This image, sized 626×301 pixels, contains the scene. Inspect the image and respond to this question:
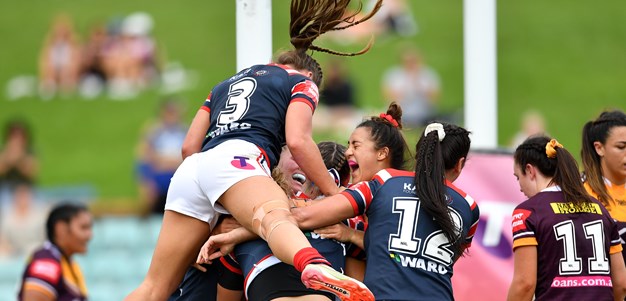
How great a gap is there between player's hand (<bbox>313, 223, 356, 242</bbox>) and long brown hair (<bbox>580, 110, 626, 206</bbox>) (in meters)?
1.44

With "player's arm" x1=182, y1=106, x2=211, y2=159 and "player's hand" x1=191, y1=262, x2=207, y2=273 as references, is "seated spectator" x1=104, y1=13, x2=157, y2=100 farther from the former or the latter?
"player's hand" x1=191, y1=262, x2=207, y2=273

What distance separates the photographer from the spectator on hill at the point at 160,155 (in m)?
14.4

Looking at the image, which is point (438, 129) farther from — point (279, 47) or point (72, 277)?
point (279, 47)

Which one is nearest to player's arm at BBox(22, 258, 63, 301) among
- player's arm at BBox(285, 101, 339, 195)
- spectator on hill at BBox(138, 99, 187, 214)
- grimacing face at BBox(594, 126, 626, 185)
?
player's arm at BBox(285, 101, 339, 195)

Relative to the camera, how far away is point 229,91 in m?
4.83

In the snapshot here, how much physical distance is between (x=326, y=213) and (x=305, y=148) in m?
0.32

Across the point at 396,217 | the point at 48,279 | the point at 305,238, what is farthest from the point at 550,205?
the point at 48,279

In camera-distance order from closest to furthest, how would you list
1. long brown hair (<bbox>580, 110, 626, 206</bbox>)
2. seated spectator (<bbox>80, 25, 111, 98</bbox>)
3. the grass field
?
long brown hair (<bbox>580, 110, 626, 206</bbox>)
seated spectator (<bbox>80, 25, 111, 98</bbox>)
the grass field

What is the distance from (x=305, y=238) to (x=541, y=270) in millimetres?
1210

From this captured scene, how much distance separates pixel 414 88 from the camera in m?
15.7

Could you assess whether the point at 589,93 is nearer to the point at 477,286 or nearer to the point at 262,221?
the point at 477,286

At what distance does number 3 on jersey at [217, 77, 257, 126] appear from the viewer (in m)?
4.69

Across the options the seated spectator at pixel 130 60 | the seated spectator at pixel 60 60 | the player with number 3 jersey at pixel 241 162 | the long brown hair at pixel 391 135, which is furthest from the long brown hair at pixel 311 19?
the seated spectator at pixel 60 60

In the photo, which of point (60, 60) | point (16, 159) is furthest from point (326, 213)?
point (60, 60)
